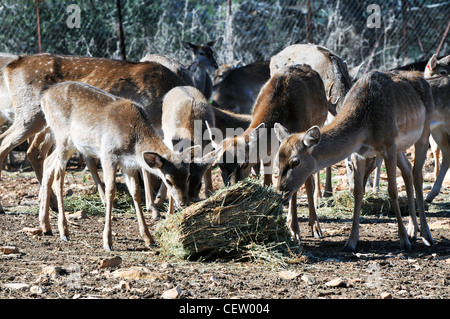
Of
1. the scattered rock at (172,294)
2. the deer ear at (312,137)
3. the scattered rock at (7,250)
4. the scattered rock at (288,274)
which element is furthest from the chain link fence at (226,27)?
the scattered rock at (172,294)

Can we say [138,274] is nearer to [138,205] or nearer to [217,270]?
[217,270]

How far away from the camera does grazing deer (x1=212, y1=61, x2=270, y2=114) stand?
14.7 m

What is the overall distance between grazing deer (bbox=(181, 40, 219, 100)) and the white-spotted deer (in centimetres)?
558

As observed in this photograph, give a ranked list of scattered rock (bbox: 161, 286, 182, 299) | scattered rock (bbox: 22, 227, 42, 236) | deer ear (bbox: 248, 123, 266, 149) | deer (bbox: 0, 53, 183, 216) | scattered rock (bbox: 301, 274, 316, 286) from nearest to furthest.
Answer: scattered rock (bbox: 161, 286, 182, 299), scattered rock (bbox: 301, 274, 316, 286), deer ear (bbox: 248, 123, 266, 149), scattered rock (bbox: 22, 227, 42, 236), deer (bbox: 0, 53, 183, 216)

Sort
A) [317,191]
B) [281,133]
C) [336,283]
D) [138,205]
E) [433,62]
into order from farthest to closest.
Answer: [433,62]
[317,191]
[138,205]
[281,133]
[336,283]

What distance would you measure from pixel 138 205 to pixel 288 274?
2106 millimetres

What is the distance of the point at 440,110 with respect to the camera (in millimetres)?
9430

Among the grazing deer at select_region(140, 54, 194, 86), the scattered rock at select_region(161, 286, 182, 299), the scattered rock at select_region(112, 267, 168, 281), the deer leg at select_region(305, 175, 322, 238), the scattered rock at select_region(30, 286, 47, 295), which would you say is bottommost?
the deer leg at select_region(305, 175, 322, 238)

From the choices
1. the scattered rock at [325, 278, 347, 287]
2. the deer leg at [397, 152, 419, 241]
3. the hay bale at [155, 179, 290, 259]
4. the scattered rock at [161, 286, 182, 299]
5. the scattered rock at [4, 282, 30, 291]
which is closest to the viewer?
the scattered rock at [161, 286, 182, 299]

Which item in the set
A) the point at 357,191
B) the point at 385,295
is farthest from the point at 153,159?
the point at 385,295

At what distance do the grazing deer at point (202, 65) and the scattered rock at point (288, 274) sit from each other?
9.38 m

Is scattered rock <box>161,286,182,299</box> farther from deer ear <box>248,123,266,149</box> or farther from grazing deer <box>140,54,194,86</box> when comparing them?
grazing deer <box>140,54,194,86</box>

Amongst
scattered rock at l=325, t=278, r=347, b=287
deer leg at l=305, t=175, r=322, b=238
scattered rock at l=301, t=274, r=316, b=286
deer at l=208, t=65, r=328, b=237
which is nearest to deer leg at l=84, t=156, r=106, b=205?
deer at l=208, t=65, r=328, b=237

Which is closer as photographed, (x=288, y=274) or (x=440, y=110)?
(x=288, y=274)
